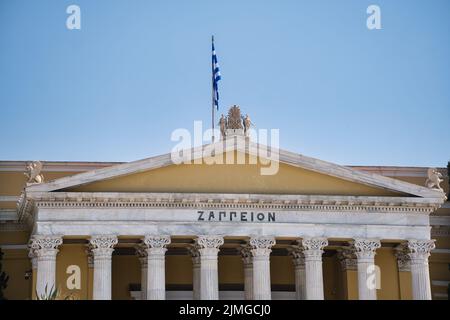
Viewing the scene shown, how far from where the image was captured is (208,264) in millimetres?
49906

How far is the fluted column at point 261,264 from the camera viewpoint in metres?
50.3

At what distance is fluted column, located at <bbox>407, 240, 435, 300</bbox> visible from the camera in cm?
5131

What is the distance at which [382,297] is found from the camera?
53469mm

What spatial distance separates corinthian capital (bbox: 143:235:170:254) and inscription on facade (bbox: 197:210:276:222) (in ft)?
6.25

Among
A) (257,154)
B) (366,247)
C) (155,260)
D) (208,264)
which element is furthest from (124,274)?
(366,247)

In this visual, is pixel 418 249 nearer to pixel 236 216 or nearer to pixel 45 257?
pixel 236 216

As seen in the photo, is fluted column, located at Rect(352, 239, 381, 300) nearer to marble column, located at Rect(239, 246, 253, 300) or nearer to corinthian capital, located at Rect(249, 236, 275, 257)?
corinthian capital, located at Rect(249, 236, 275, 257)

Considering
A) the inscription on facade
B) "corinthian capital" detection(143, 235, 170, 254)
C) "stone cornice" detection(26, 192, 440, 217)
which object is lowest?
"corinthian capital" detection(143, 235, 170, 254)

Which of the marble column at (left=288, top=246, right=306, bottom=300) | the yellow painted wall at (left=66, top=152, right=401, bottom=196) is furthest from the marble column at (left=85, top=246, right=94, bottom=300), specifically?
the marble column at (left=288, top=246, right=306, bottom=300)

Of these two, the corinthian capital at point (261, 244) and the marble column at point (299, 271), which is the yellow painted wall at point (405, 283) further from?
the corinthian capital at point (261, 244)

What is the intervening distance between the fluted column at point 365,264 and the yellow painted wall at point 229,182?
2.44 metres
